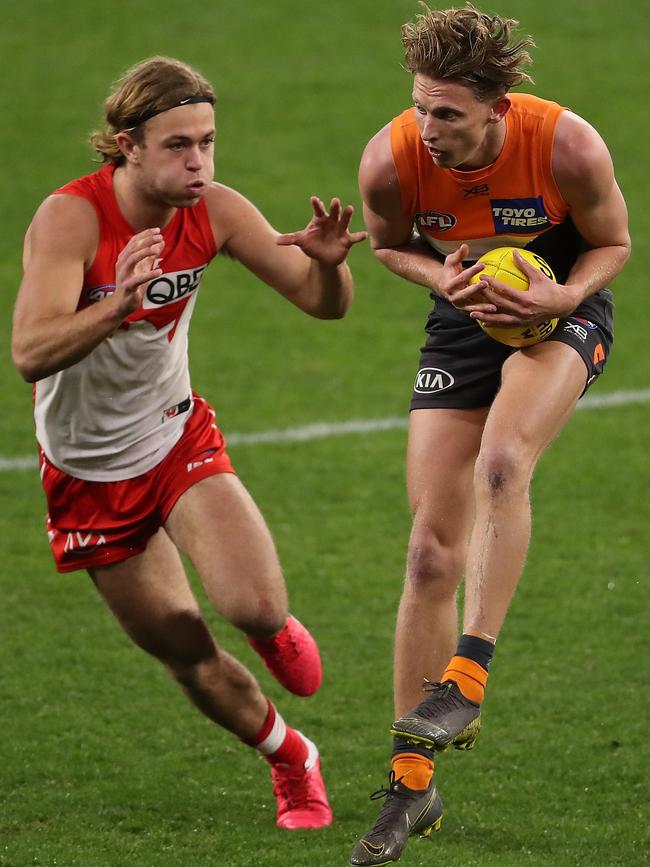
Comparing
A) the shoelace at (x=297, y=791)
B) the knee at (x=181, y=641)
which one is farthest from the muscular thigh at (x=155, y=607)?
the shoelace at (x=297, y=791)

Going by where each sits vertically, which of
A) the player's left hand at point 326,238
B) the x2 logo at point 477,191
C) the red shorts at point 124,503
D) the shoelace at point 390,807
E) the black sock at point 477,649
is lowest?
the shoelace at point 390,807

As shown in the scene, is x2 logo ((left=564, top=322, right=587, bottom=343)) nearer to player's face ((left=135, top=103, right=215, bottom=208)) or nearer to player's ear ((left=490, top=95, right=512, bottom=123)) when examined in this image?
player's ear ((left=490, top=95, right=512, bottom=123))

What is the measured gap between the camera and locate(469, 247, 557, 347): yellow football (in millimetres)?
5539

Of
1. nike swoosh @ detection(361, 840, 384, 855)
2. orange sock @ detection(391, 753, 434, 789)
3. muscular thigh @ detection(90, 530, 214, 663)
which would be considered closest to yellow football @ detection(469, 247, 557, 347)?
orange sock @ detection(391, 753, 434, 789)

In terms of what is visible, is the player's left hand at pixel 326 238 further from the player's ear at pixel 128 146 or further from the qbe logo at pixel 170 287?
the player's ear at pixel 128 146

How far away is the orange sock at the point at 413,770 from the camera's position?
5504 millimetres

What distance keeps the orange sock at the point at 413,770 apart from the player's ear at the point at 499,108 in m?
2.23

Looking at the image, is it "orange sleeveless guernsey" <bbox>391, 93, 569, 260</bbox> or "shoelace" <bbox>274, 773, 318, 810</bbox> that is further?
"shoelace" <bbox>274, 773, 318, 810</bbox>

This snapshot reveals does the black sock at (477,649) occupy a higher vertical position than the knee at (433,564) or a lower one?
lower

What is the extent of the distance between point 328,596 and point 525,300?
3.66 metres

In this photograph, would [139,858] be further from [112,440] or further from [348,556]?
[348,556]

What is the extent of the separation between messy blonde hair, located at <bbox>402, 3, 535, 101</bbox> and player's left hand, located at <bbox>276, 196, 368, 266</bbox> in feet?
2.31

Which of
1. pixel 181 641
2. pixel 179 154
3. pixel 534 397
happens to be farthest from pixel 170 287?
pixel 534 397

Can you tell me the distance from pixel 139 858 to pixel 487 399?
2.14 meters
